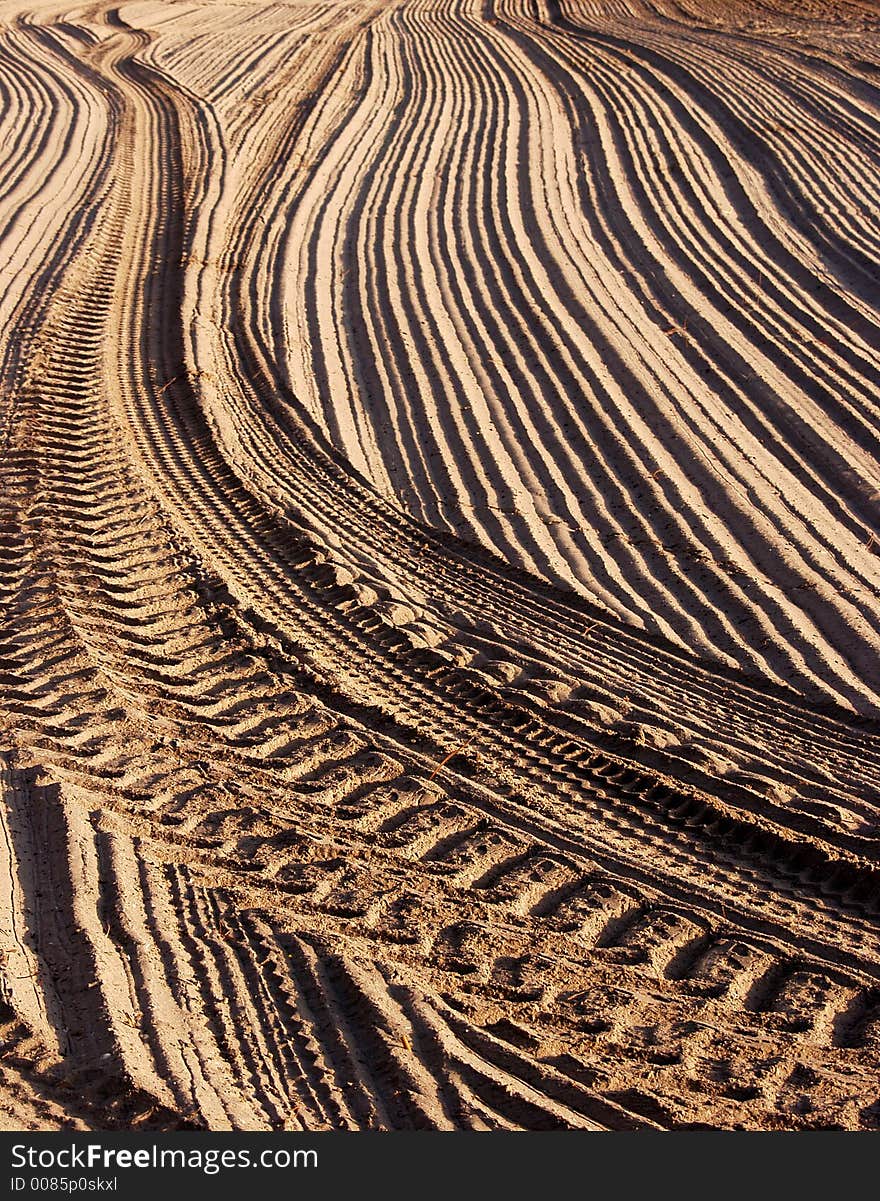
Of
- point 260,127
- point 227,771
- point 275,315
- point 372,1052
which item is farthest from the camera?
point 260,127

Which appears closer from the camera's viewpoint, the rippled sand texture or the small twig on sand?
the rippled sand texture

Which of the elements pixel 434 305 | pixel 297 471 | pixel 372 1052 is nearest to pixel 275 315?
pixel 434 305

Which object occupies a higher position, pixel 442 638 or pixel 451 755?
pixel 442 638

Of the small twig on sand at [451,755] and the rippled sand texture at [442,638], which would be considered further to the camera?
the small twig on sand at [451,755]

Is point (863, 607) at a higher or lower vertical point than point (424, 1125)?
higher

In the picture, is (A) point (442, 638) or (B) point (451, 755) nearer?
(B) point (451, 755)

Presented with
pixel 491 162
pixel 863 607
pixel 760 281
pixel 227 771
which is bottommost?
pixel 227 771

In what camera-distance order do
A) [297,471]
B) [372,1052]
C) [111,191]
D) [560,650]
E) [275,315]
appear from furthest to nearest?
1. [111,191]
2. [275,315]
3. [297,471]
4. [560,650]
5. [372,1052]

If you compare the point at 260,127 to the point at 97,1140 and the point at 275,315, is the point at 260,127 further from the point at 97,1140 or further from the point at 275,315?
the point at 97,1140
